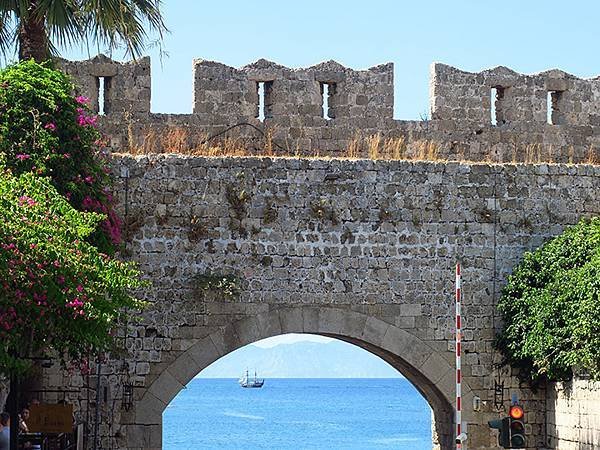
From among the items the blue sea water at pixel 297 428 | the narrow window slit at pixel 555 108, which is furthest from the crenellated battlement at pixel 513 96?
the blue sea water at pixel 297 428

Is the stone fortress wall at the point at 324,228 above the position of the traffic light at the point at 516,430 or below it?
above

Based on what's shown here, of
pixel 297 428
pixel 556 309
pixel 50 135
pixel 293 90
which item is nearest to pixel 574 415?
pixel 556 309

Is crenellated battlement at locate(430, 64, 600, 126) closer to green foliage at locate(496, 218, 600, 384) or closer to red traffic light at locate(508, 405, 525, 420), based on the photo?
green foliage at locate(496, 218, 600, 384)

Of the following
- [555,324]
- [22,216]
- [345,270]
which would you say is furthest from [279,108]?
[22,216]

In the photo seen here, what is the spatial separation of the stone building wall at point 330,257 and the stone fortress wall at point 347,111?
1073mm

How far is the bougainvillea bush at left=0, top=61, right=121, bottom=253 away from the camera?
1895 centimetres

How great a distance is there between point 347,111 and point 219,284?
348 centimetres

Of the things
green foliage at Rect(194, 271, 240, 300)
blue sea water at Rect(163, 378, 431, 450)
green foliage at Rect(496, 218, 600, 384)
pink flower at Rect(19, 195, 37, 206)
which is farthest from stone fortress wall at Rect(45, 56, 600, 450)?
blue sea water at Rect(163, 378, 431, 450)

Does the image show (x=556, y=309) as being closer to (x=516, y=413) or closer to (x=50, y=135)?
(x=516, y=413)

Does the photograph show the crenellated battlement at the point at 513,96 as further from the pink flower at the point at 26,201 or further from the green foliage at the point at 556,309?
the pink flower at the point at 26,201

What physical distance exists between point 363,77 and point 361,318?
144 inches

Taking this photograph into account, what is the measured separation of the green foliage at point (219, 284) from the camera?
832 inches

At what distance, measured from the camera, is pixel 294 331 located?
2147cm

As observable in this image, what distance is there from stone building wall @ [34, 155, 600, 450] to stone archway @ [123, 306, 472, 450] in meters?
0.02
